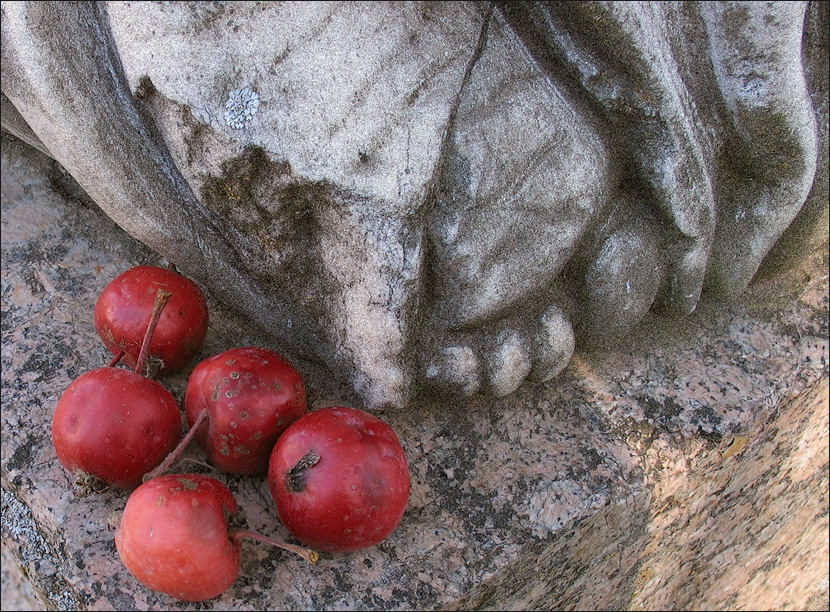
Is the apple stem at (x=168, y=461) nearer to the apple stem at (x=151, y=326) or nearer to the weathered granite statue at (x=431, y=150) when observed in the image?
the apple stem at (x=151, y=326)

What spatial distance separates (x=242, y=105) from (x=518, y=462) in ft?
1.90

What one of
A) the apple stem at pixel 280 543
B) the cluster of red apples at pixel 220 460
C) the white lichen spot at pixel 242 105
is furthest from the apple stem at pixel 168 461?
the white lichen spot at pixel 242 105

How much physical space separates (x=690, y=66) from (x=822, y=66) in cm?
26

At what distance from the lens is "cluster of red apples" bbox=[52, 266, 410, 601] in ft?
2.73

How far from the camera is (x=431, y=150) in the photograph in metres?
0.89

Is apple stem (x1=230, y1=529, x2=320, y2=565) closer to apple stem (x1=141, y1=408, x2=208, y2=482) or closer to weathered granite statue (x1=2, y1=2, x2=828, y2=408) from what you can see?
apple stem (x1=141, y1=408, x2=208, y2=482)

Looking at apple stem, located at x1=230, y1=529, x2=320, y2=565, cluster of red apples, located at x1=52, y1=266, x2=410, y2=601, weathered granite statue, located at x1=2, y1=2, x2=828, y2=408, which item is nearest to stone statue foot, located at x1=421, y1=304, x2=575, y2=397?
weathered granite statue, located at x1=2, y1=2, x2=828, y2=408

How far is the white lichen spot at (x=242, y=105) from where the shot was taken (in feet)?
2.91

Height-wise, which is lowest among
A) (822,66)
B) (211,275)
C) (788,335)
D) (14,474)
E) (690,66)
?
(14,474)

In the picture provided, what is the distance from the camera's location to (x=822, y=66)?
3.82 feet

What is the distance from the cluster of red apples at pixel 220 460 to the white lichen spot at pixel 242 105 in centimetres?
22

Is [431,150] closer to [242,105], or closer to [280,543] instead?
[242,105]

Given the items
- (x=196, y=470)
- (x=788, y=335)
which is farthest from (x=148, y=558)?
(x=788, y=335)

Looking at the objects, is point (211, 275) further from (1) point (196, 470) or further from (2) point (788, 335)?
(2) point (788, 335)
